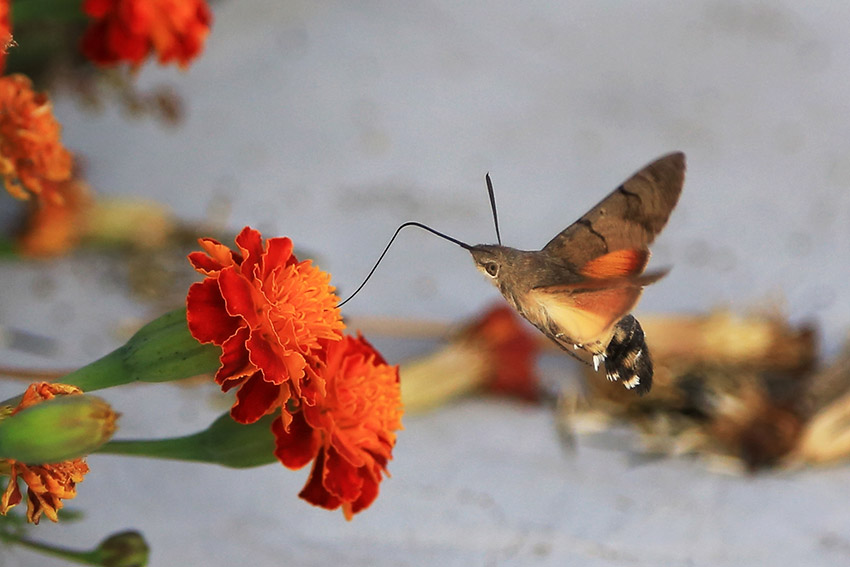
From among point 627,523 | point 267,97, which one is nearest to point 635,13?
point 267,97

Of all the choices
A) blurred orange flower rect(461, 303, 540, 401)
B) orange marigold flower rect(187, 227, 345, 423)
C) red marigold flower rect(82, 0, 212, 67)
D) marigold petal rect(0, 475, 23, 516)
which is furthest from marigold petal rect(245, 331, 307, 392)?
blurred orange flower rect(461, 303, 540, 401)

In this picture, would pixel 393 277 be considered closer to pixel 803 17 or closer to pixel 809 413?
pixel 809 413

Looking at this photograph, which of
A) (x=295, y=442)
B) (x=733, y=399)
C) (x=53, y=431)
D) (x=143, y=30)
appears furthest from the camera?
(x=733, y=399)

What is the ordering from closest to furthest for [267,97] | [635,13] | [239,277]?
[239,277] < [267,97] < [635,13]

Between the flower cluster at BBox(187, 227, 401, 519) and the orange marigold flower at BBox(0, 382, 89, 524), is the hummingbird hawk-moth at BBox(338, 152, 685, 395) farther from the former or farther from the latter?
the orange marigold flower at BBox(0, 382, 89, 524)

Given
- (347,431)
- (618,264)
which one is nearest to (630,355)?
(618,264)

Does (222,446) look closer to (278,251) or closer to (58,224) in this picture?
(278,251)
